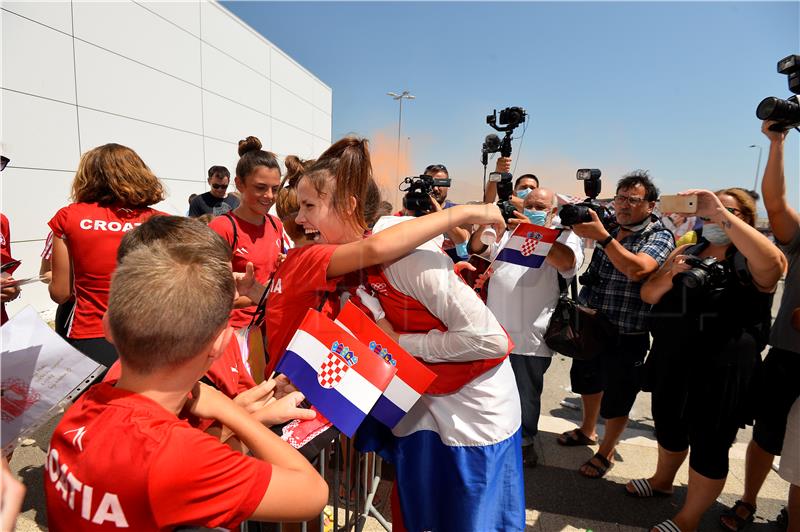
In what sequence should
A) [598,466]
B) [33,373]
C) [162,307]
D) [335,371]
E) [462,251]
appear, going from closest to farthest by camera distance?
1. [162,307]
2. [33,373]
3. [335,371]
4. [598,466]
5. [462,251]

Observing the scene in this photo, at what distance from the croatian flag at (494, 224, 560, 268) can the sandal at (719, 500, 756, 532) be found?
1.94 m

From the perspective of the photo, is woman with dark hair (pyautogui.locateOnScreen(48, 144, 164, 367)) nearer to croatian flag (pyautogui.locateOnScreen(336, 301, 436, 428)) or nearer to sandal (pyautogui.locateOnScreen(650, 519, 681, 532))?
croatian flag (pyautogui.locateOnScreen(336, 301, 436, 428))

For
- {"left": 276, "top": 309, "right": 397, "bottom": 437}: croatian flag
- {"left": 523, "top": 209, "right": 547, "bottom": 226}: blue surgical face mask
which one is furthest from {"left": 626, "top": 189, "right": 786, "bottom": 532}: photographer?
{"left": 276, "top": 309, "right": 397, "bottom": 437}: croatian flag

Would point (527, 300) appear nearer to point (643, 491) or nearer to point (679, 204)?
point (679, 204)

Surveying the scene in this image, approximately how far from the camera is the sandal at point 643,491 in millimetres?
2951

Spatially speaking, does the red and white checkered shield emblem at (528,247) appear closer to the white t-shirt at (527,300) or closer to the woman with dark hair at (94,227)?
the white t-shirt at (527,300)

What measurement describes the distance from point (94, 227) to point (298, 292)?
62.1 inches

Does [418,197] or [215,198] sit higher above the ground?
[418,197]

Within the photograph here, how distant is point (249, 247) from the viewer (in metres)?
2.88

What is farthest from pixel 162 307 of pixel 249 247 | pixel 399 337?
pixel 249 247

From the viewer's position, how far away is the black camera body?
2.22m

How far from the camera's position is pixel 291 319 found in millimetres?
1598

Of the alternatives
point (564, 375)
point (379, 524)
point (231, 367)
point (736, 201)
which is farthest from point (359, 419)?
point (564, 375)

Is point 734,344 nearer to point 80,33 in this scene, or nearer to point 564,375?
point 564,375
